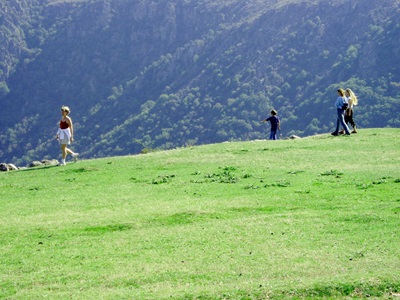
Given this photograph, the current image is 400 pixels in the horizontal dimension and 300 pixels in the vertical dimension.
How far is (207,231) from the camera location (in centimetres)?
1817

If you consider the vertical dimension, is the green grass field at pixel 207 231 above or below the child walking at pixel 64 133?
below

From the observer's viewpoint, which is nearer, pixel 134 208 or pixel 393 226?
pixel 393 226

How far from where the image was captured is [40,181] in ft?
95.2

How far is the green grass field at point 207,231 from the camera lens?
14.1 m

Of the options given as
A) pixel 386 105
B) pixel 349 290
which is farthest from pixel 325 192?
pixel 386 105

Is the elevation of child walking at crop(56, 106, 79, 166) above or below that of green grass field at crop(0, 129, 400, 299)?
above

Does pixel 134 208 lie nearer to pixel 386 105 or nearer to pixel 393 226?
pixel 393 226

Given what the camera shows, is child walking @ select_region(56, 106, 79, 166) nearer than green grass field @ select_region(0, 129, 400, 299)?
No

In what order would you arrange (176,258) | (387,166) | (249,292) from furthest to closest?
1. (387,166)
2. (176,258)
3. (249,292)

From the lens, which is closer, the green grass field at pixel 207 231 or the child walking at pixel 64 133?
the green grass field at pixel 207 231

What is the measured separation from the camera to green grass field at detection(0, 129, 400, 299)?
1409 centimetres

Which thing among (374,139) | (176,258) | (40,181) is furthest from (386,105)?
(176,258)

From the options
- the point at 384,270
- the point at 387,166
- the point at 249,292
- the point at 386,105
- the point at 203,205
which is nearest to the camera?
the point at 249,292

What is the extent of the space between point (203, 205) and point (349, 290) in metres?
8.74
